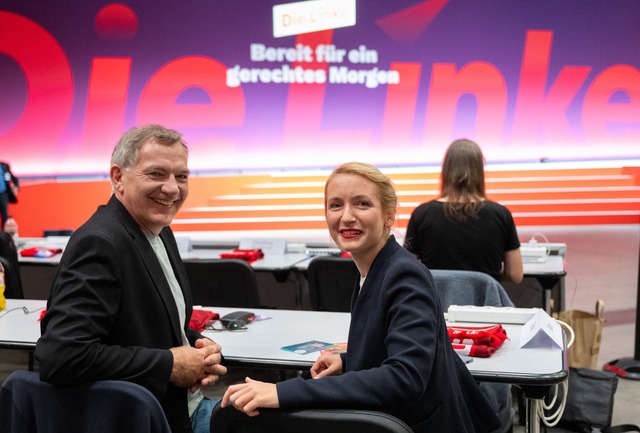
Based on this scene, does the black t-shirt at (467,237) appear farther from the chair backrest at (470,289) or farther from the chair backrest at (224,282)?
the chair backrest at (224,282)

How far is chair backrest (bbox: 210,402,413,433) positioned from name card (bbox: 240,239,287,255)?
10.8 feet

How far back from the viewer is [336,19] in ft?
34.8

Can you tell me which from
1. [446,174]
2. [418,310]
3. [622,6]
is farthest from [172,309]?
[622,6]

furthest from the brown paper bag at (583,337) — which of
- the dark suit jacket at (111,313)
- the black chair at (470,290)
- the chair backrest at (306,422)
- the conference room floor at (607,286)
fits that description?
the chair backrest at (306,422)

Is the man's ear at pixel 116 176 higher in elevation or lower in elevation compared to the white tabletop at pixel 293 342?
higher

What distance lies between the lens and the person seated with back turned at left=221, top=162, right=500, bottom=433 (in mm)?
1513

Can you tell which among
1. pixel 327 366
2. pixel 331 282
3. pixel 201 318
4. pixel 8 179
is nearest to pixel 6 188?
pixel 8 179

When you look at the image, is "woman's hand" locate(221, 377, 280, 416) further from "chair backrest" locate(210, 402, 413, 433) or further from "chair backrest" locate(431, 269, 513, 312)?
"chair backrest" locate(431, 269, 513, 312)

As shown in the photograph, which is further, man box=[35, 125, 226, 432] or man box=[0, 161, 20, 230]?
man box=[0, 161, 20, 230]

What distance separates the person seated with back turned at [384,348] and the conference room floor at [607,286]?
2.10 m

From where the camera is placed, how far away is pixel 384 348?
5.49 feet

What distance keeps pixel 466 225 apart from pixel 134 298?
2045 mm

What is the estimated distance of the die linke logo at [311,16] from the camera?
10.6m

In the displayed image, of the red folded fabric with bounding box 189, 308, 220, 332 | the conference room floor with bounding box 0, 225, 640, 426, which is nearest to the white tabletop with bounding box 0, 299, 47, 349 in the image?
the red folded fabric with bounding box 189, 308, 220, 332
